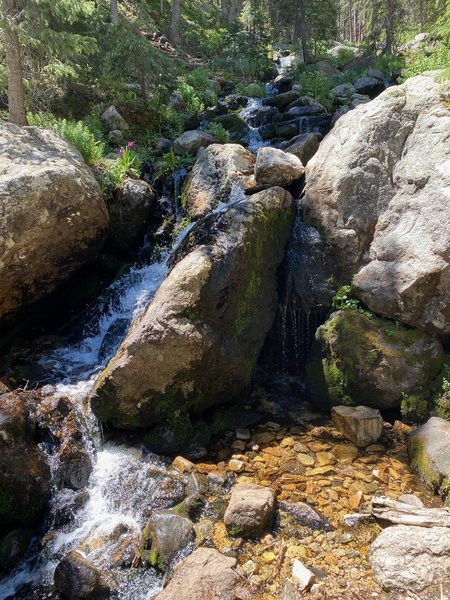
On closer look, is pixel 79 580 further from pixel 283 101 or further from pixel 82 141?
pixel 283 101

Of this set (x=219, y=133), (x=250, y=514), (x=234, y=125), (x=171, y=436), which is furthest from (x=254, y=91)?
(x=250, y=514)

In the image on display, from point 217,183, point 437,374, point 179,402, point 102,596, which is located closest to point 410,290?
point 437,374

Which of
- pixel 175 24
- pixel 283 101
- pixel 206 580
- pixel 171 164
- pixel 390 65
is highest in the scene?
pixel 175 24

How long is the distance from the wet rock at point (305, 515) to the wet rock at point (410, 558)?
71cm

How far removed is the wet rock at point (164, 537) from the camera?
16.5 ft

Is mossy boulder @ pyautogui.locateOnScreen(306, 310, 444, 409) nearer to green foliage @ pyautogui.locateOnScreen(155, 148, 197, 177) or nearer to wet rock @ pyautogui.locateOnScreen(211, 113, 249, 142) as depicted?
green foliage @ pyautogui.locateOnScreen(155, 148, 197, 177)

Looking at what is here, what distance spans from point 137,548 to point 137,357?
9.18 ft

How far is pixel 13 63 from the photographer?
1070 cm

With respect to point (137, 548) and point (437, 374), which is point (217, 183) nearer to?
point (437, 374)

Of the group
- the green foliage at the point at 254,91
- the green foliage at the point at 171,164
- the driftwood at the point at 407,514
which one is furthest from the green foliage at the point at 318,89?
the driftwood at the point at 407,514

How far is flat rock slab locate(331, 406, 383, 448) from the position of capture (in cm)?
698

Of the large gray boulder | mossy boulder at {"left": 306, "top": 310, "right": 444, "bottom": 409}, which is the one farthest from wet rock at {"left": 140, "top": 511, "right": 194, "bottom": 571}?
the large gray boulder

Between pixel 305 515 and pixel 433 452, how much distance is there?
2098mm

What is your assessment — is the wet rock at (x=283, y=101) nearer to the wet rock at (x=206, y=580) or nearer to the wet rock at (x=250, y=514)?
the wet rock at (x=250, y=514)
